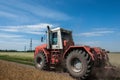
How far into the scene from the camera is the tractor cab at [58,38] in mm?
13242

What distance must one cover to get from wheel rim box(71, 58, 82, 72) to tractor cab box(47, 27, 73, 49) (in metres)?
2.01

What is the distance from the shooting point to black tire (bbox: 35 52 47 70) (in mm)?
14200

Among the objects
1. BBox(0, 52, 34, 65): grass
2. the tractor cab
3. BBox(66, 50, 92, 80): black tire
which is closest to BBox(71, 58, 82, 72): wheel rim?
BBox(66, 50, 92, 80): black tire

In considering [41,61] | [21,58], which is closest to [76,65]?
[41,61]

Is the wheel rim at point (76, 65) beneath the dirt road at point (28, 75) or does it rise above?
above

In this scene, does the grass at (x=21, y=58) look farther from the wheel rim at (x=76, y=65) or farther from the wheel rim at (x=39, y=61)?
the wheel rim at (x=76, y=65)

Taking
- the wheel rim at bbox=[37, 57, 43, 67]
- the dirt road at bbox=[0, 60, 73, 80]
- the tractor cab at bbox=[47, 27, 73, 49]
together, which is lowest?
the dirt road at bbox=[0, 60, 73, 80]

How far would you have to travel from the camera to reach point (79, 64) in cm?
1102

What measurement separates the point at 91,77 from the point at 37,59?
536cm

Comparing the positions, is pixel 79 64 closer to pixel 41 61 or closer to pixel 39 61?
pixel 41 61

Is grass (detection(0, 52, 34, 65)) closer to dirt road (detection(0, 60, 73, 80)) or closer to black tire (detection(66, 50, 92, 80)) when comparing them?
dirt road (detection(0, 60, 73, 80))

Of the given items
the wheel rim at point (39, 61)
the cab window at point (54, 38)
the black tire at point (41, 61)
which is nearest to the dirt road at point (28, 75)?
the black tire at point (41, 61)

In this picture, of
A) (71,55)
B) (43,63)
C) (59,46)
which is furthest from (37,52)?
(71,55)

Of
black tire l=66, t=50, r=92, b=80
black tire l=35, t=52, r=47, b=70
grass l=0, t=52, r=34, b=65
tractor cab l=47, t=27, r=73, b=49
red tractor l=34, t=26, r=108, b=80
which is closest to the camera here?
black tire l=66, t=50, r=92, b=80
